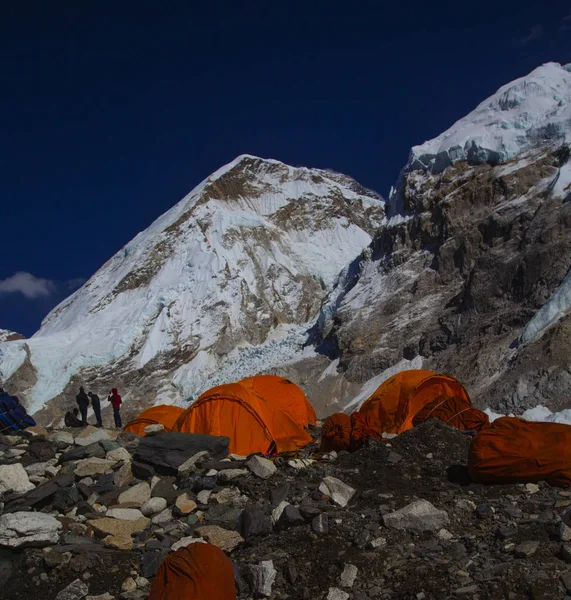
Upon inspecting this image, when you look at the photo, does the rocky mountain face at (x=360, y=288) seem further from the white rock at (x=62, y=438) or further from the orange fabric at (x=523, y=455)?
the white rock at (x=62, y=438)

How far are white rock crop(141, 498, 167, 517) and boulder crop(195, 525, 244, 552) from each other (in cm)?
98

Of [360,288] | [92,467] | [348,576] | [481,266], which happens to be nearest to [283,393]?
[92,467]

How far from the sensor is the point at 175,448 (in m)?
9.21

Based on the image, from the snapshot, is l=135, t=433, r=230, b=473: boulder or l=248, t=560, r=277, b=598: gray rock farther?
l=135, t=433, r=230, b=473: boulder

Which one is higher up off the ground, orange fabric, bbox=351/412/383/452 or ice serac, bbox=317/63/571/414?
ice serac, bbox=317/63/571/414

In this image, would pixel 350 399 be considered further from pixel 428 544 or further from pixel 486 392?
pixel 428 544

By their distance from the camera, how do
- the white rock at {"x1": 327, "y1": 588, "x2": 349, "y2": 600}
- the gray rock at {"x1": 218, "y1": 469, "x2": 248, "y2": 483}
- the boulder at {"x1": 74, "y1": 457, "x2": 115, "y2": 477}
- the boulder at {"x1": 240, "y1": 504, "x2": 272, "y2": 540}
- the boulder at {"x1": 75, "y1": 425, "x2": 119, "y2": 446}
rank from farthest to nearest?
the boulder at {"x1": 75, "y1": 425, "x2": 119, "y2": 446}
the boulder at {"x1": 74, "y1": 457, "x2": 115, "y2": 477}
the gray rock at {"x1": 218, "y1": 469, "x2": 248, "y2": 483}
the boulder at {"x1": 240, "y1": 504, "x2": 272, "y2": 540}
the white rock at {"x1": 327, "y1": 588, "x2": 349, "y2": 600}

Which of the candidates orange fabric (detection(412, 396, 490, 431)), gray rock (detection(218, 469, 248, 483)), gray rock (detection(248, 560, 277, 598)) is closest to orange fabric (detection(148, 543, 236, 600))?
gray rock (detection(248, 560, 277, 598))

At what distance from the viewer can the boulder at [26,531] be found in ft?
20.2

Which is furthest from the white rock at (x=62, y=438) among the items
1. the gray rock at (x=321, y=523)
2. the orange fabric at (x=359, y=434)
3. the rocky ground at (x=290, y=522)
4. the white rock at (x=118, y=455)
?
the gray rock at (x=321, y=523)

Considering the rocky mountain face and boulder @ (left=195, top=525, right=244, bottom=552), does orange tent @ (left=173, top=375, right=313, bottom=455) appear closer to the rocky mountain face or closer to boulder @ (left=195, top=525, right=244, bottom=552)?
boulder @ (left=195, top=525, right=244, bottom=552)

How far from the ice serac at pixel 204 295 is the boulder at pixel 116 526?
50173 millimetres

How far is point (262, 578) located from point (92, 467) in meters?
4.14

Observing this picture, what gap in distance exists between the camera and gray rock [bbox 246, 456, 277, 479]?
819 cm
